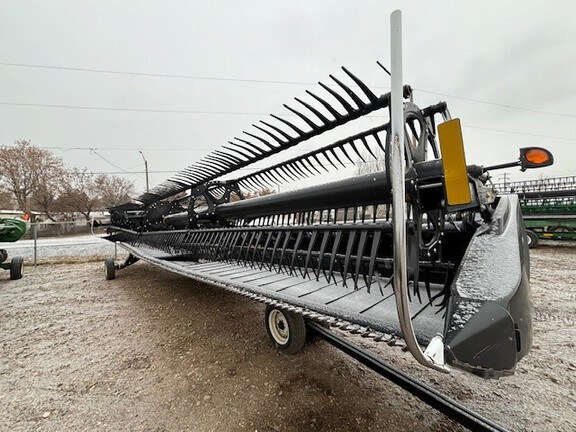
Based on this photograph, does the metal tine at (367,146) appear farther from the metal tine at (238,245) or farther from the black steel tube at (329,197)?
the metal tine at (238,245)

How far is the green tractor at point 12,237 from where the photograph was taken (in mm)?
5938

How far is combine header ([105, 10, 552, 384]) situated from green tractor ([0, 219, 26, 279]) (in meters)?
5.03

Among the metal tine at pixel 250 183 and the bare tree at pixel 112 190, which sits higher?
the bare tree at pixel 112 190

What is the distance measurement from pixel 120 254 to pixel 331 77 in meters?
11.0

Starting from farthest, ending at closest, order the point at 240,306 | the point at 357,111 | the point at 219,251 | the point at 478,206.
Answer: the point at 240,306
the point at 219,251
the point at 357,111
the point at 478,206

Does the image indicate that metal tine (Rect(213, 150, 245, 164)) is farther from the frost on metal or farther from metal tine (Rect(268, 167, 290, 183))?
the frost on metal

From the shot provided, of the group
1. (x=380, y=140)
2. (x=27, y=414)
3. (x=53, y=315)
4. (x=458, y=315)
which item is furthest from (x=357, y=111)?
(x=53, y=315)

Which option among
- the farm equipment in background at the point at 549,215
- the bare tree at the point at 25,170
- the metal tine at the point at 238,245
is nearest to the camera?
the metal tine at the point at 238,245

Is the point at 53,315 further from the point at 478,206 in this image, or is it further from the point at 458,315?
the point at 478,206

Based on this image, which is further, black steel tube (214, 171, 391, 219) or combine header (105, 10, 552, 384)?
black steel tube (214, 171, 391, 219)

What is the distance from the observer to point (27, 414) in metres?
1.73

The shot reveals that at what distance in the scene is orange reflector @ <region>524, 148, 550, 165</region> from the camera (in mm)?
1527

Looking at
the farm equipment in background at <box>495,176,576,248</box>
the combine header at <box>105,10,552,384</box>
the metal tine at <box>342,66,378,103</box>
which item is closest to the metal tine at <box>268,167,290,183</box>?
the combine header at <box>105,10,552,384</box>

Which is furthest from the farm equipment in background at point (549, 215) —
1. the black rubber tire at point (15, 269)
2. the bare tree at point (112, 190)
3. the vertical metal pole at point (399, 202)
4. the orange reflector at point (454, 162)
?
the bare tree at point (112, 190)
